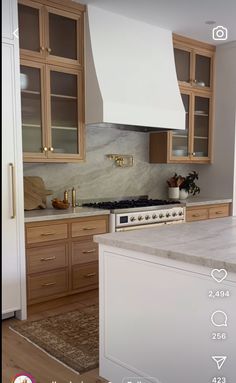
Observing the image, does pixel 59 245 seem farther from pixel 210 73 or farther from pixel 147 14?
pixel 210 73

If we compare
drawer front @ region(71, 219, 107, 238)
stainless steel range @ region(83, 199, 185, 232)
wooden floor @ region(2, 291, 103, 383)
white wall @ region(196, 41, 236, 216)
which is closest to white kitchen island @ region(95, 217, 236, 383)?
wooden floor @ region(2, 291, 103, 383)

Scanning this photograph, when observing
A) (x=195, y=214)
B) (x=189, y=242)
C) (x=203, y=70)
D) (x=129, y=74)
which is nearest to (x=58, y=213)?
(x=129, y=74)

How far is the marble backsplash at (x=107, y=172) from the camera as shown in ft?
12.8

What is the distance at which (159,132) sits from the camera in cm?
461

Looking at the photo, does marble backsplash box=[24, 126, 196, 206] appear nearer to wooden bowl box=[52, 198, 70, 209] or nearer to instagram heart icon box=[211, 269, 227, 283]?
wooden bowl box=[52, 198, 70, 209]

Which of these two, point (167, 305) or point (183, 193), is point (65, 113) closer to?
point (183, 193)

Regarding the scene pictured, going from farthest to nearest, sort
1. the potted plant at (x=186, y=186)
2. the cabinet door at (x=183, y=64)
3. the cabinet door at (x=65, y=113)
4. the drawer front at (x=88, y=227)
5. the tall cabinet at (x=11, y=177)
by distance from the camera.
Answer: the potted plant at (x=186, y=186), the cabinet door at (x=183, y=64), the cabinet door at (x=65, y=113), the drawer front at (x=88, y=227), the tall cabinet at (x=11, y=177)

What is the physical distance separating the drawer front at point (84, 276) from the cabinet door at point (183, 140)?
1.81 m

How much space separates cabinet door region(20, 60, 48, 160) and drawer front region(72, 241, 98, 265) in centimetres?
88

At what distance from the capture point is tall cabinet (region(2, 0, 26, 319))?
9.07 feet

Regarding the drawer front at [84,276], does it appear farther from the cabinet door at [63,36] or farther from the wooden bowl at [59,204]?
the cabinet door at [63,36]

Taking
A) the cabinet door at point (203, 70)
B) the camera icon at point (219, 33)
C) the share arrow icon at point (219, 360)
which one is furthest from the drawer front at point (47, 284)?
the camera icon at point (219, 33)

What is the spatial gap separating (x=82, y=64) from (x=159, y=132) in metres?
1.39

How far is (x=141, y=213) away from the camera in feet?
12.5
